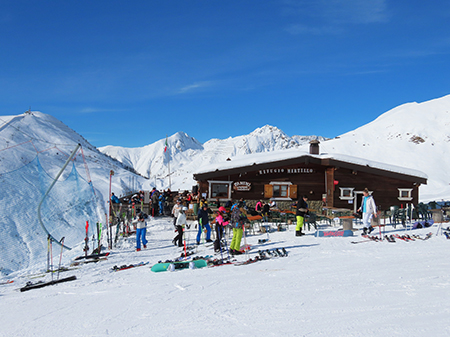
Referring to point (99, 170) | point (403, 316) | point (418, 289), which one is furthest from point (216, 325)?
point (99, 170)

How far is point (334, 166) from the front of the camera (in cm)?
2131

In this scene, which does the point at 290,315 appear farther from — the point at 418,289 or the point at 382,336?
the point at 418,289

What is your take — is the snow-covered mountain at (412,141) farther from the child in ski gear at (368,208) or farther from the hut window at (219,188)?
the child in ski gear at (368,208)

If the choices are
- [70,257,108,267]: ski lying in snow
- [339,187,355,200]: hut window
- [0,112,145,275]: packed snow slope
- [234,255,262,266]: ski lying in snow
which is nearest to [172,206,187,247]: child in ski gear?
[70,257,108,267]: ski lying in snow

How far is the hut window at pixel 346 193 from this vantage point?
69.9ft

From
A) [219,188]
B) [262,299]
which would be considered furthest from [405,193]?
[262,299]

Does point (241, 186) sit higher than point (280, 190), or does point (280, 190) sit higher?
point (241, 186)

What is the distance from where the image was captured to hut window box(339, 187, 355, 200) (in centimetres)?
2130

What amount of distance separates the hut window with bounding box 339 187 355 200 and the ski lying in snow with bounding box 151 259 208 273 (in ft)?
49.1

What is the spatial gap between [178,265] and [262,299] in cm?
365

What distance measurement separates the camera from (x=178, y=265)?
27.8ft

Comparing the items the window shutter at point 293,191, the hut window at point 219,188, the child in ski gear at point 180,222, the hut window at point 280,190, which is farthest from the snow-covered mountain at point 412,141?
the child in ski gear at point 180,222

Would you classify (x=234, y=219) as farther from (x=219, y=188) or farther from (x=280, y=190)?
(x=280, y=190)

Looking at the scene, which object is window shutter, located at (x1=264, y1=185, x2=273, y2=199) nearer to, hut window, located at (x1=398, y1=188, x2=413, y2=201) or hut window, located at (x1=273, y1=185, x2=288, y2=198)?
hut window, located at (x1=273, y1=185, x2=288, y2=198)
